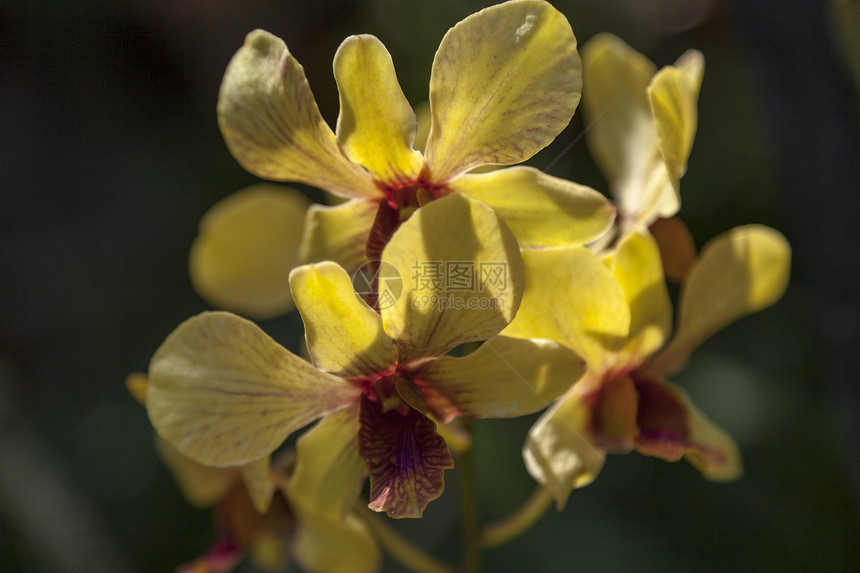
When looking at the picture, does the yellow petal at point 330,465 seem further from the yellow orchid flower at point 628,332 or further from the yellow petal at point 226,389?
the yellow orchid flower at point 628,332

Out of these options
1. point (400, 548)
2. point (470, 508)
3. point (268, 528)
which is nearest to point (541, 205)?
point (470, 508)

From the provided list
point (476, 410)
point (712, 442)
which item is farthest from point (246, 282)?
point (712, 442)

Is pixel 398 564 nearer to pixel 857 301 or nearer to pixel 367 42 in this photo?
pixel 857 301

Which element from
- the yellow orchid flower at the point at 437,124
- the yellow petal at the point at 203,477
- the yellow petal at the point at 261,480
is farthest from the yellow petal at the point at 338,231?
the yellow petal at the point at 203,477

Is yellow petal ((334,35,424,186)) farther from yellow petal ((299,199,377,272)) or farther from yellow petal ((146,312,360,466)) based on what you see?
yellow petal ((146,312,360,466))

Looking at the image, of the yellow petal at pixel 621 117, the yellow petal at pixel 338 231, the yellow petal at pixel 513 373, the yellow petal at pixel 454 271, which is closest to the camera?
the yellow petal at pixel 454 271

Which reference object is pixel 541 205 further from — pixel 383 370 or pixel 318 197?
pixel 318 197

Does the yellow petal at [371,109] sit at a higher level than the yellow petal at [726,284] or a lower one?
higher
